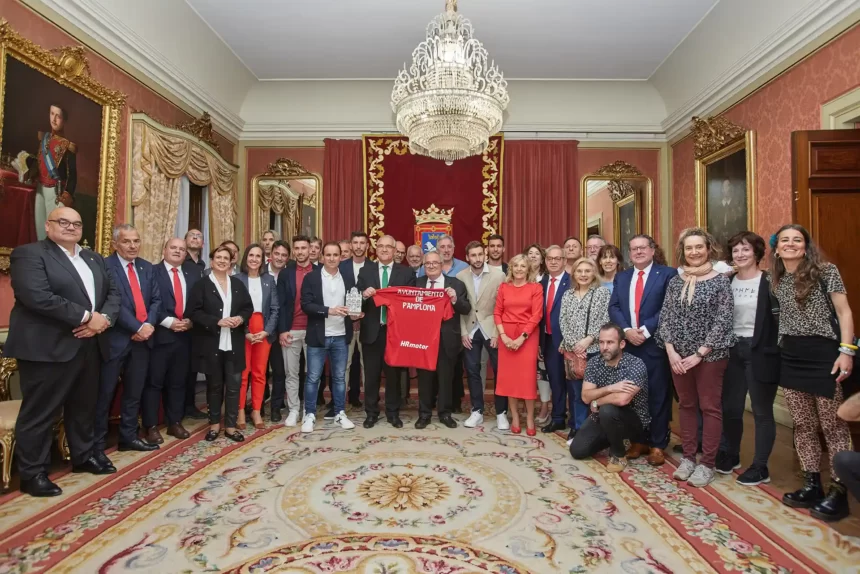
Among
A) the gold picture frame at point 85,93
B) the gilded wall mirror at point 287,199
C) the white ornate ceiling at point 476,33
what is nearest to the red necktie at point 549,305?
the white ornate ceiling at point 476,33

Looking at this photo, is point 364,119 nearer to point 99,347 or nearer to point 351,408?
point 351,408

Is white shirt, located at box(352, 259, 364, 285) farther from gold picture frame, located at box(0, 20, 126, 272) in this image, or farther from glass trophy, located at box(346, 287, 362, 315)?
gold picture frame, located at box(0, 20, 126, 272)

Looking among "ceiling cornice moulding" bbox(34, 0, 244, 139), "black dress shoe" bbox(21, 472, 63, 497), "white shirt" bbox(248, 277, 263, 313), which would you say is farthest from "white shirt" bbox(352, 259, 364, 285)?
"ceiling cornice moulding" bbox(34, 0, 244, 139)

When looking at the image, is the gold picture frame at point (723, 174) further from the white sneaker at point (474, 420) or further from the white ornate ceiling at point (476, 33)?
the white sneaker at point (474, 420)

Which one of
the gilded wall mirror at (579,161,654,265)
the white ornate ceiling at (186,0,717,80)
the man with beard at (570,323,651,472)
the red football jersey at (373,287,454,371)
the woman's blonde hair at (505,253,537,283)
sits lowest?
the man with beard at (570,323,651,472)

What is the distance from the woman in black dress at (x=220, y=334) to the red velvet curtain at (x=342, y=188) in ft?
10.9

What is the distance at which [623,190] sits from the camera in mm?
7434

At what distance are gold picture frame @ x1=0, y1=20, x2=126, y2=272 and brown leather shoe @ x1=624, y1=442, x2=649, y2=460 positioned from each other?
460 centimetres

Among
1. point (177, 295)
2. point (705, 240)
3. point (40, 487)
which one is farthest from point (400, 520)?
point (177, 295)

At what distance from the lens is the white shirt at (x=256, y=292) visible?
4.29m

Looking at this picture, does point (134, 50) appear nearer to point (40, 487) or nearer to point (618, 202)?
point (40, 487)

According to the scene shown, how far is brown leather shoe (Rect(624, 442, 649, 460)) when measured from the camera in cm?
371

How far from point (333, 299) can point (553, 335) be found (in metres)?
1.89

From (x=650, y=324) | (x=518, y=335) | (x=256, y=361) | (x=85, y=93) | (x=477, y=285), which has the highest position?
(x=85, y=93)
